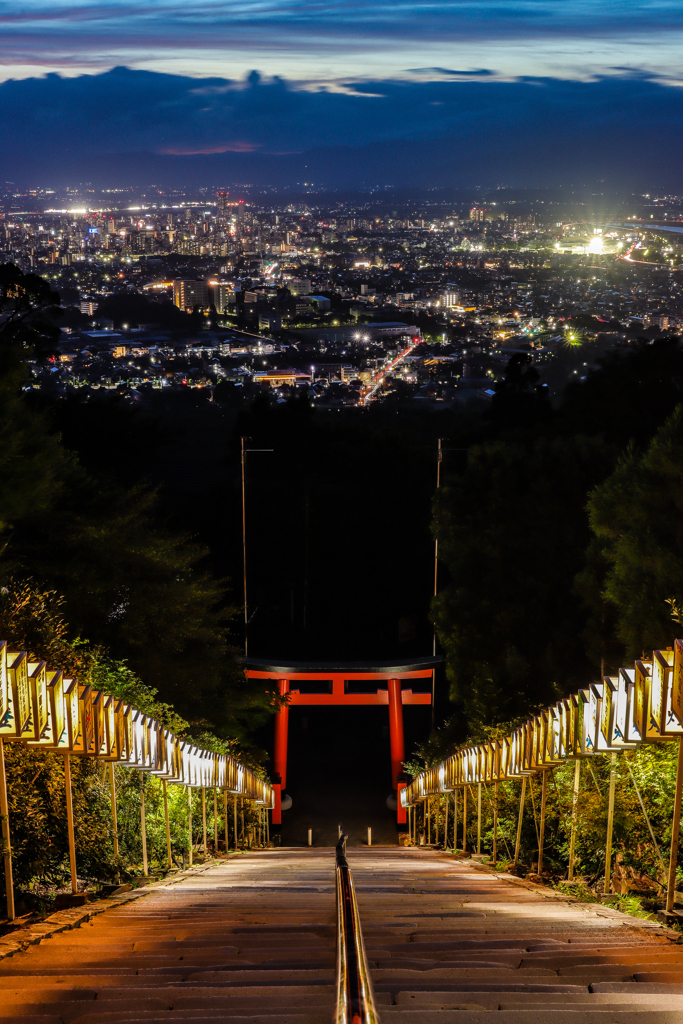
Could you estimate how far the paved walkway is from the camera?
2.61m

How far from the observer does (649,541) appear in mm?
10328

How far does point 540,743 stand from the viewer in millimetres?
Answer: 6984

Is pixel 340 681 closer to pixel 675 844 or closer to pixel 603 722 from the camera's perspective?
pixel 603 722

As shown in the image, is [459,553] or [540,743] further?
[459,553]

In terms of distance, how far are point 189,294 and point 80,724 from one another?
5059cm

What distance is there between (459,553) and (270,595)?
8.77m

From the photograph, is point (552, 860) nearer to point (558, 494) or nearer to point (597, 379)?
point (558, 494)

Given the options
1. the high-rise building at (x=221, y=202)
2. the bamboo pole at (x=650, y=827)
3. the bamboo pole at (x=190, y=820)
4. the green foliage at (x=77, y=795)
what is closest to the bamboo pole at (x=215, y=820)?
the green foliage at (x=77, y=795)

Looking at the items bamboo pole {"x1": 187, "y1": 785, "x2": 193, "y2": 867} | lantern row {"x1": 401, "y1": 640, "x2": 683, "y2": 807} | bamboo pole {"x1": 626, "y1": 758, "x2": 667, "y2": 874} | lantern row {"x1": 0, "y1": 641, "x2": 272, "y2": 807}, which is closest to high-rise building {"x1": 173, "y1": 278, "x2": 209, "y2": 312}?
bamboo pole {"x1": 187, "y1": 785, "x2": 193, "y2": 867}

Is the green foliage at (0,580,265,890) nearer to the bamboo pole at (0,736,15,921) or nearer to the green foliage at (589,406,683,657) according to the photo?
the bamboo pole at (0,736,15,921)


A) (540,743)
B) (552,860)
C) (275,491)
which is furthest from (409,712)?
(540,743)

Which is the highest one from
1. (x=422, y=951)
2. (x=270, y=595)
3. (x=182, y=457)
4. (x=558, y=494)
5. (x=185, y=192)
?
(x=185, y=192)

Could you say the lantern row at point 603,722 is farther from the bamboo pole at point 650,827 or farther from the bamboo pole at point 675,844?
the bamboo pole at point 650,827

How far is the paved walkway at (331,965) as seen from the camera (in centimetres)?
261
